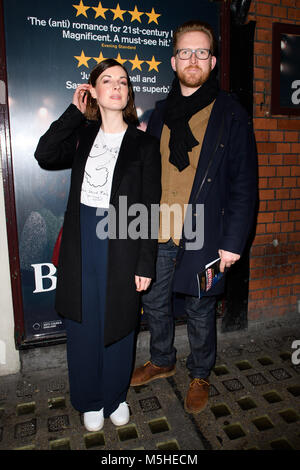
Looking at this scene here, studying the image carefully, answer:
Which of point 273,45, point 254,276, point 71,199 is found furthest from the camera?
point 254,276

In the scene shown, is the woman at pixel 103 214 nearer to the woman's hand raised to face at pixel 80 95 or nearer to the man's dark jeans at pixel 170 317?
the woman's hand raised to face at pixel 80 95

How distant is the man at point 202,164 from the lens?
2.21 meters

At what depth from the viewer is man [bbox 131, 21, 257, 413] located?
7.25 ft

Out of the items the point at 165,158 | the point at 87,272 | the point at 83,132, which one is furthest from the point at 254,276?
the point at 83,132

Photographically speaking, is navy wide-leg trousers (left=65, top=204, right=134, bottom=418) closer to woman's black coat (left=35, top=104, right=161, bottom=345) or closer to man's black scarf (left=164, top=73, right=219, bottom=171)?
woman's black coat (left=35, top=104, right=161, bottom=345)

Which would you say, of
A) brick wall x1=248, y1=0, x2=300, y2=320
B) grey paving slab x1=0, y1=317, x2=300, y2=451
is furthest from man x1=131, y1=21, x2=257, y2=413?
brick wall x1=248, y1=0, x2=300, y2=320

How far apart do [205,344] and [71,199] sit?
1.44 meters

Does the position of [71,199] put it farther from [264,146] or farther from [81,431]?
[264,146]

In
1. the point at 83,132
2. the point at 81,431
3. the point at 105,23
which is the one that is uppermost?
the point at 105,23

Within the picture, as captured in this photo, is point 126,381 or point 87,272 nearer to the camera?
point 87,272

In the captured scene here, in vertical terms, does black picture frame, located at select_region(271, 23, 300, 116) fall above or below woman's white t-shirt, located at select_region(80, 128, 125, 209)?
above

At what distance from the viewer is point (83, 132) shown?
7.04 feet

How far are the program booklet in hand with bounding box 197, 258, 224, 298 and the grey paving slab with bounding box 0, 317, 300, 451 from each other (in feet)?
2.91

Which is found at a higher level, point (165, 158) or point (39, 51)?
point (39, 51)
